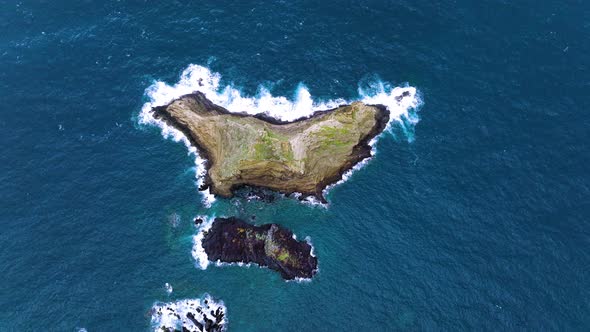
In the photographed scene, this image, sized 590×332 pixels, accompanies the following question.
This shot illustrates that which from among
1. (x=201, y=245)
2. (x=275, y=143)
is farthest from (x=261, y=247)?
(x=275, y=143)

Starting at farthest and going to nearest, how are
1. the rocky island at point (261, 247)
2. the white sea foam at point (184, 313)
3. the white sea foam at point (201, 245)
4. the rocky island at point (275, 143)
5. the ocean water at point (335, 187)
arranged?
the rocky island at point (275, 143) < the white sea foam at point (201, 245) < the rocky island at point (261, 247) < the ocean water at point (335, 187) < the white sea foam at point (184, 313)

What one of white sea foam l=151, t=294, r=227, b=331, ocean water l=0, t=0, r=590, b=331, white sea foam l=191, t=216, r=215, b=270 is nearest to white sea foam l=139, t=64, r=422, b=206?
ocean water l=0, t=0, r=590, b=331

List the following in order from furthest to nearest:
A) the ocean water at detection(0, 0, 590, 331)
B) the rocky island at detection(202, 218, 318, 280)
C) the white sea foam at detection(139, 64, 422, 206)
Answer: the white sea foam at detection(139, 64, 422, 206), the rocky island at detection(202, 218, 318, 280), the ocean water at detection(0, 0, 590, 331)

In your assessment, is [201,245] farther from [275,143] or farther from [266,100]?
[266,100]

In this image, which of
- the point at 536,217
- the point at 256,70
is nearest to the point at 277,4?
the point at 256,70

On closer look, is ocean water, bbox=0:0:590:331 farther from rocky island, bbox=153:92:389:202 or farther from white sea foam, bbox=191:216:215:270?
rocky island, bbox=153:92:389:202

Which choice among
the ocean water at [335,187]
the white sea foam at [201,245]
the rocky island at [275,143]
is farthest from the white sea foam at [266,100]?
the white sea foam at [201,245]

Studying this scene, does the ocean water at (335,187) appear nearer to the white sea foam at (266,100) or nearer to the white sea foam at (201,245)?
the white sea foam at (266,100)
